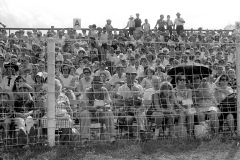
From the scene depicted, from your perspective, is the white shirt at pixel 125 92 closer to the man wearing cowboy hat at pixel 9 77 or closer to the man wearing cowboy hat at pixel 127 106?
the man wearing cowboy hat at pixel 127 106

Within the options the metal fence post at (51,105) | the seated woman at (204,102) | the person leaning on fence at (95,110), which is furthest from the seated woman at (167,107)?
the metal fence post at (51,105)

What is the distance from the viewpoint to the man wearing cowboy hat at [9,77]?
342 inches

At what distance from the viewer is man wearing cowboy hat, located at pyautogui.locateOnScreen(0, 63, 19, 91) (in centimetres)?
869

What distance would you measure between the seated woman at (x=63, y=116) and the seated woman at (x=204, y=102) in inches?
108

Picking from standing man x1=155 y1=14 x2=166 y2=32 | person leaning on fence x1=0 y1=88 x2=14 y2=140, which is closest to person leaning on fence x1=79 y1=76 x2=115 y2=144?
person leaning on fence x1=0 y1=88 x2=14 y2=140

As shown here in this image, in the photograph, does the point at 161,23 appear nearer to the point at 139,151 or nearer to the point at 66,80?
the point at 66,80

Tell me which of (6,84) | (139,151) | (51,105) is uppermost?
(6,84)

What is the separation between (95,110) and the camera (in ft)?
26.3

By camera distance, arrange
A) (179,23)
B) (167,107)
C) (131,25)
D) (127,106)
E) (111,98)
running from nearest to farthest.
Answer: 1. (167,107)
2. (127,106)
3. (111,98)
4. (131,25)
5. (179,23)

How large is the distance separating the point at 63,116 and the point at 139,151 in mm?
1693

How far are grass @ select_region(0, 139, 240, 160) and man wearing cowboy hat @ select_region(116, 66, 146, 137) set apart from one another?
55 centimetres

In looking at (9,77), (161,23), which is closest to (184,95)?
(9,77)

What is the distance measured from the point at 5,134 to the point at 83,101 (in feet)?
5.63

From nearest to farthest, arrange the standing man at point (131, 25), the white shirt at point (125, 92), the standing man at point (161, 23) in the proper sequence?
the white shirt at point (125, 92), the standing man at point (131, 25), the standing man at point (161, 23)
